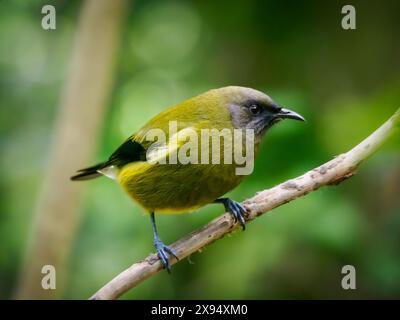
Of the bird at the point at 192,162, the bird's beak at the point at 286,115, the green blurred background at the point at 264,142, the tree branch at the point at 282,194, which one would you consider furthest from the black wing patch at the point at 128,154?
the bird's beak at the point at 286,115

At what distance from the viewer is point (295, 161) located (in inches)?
147

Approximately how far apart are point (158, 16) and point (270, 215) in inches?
94.1

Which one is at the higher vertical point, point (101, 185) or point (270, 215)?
point (101, 185)

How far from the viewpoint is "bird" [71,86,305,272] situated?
314 cm

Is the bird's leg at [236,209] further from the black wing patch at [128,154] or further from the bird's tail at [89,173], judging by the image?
the bird's tail at [89,173]

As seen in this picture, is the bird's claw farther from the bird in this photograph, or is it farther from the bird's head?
the bird's head

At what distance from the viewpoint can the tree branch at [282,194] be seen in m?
2.78

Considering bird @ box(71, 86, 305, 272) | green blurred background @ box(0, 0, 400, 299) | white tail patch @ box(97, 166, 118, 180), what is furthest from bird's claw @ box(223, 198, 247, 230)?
white tail patch @ box(97, 166, 118, 180)

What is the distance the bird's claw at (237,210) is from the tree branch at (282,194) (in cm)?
5

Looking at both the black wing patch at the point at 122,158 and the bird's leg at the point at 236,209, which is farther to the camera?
the black wing patch at the point at 122,158
